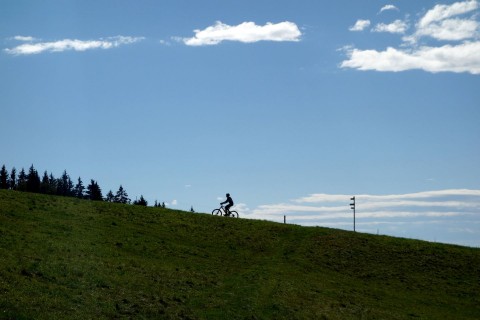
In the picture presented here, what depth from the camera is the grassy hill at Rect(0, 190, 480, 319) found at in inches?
1226

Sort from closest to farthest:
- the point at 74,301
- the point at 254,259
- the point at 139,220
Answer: the point at 74,301
the point at 254,259
the point at 139,220

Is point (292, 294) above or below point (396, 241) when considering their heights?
below

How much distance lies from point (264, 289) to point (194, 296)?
5899 mm

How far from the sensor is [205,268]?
1702 inches

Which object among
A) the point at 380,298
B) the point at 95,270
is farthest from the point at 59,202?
the point at 380,298

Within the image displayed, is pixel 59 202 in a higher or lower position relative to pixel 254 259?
higher

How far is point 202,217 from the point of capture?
60719 mm

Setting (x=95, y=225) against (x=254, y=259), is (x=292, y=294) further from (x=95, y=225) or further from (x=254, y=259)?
(x=95, y=225)

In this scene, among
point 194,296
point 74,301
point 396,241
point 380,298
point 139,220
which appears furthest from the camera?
point 396,241

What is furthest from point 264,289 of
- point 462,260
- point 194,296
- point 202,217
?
point 462,260

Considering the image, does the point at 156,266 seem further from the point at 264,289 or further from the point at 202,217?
the point at 202,217

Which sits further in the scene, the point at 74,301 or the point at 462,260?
the point at 462,260

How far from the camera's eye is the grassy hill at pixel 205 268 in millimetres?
31141

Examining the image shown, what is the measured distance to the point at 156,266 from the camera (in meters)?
40.3
